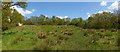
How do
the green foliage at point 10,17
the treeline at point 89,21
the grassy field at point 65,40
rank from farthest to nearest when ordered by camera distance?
the green foliage at point 10,17
the treeline at point 89,21
the grassy field at point 65,40

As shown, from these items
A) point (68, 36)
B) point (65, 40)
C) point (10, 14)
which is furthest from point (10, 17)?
point (65, 40)

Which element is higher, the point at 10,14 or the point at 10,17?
the point at 10,14

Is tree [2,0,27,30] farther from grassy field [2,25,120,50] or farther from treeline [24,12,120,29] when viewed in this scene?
grassy field [2,25,120,50]

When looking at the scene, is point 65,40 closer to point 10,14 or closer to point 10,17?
point 10,14

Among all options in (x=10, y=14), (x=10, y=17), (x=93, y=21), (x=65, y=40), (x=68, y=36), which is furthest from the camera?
(x=10, y=17)

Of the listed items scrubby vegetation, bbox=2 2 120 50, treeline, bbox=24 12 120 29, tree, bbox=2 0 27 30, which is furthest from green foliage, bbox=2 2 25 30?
treeline, bbox=24 12 120 29

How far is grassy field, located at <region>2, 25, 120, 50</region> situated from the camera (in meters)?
3.60

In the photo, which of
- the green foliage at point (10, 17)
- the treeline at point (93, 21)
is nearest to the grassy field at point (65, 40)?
the treeline at point (93, 21)

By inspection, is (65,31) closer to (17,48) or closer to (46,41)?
(46,41)

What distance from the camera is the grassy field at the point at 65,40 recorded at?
3604mm

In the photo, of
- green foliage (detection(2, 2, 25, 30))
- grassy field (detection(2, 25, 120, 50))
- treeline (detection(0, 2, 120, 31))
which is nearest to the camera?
grassy field (detection(2, 25, 120, 50))

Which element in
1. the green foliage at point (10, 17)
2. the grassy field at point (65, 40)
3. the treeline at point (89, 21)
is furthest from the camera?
the green foliage at point (10, 17)

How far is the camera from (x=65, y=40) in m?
4.05

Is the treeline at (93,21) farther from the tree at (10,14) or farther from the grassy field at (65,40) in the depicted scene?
the tree at (10,14)
